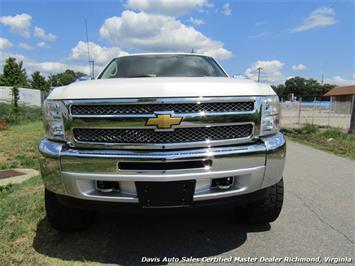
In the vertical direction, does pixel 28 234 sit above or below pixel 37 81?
below

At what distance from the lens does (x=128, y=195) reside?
2.80m

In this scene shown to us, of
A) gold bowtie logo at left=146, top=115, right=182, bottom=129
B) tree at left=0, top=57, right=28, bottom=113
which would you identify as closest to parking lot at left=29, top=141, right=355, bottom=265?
gold bowtie logo at left=146, top=115, right=182, bottom=129

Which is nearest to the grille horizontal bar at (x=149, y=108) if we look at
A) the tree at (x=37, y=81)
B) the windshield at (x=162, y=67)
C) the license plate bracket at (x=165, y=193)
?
the license plate bracket at (x=165, y=193)

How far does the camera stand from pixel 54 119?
2.93 meters

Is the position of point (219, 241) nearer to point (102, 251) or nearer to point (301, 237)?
point (301, 237)

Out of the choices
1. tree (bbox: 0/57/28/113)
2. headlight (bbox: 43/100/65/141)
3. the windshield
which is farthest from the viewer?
tree (bbox: 0/57/28/113)

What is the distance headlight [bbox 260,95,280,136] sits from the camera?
9.72 feet

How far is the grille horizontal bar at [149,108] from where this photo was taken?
274cm

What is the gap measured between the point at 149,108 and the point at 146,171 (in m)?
0.47

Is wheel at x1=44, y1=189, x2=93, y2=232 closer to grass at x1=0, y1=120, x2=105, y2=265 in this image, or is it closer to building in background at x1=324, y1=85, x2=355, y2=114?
grass at x1=0, y1=120, x2=105, y2=265

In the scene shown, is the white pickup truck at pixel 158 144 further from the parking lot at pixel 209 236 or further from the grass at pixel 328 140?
the grass at pixel 328 140

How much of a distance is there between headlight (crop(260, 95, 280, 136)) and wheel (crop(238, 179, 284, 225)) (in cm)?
65

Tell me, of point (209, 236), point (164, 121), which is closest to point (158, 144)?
Answer: point (164, 121)

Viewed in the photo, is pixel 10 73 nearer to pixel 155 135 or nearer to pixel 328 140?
pixel 328 140
